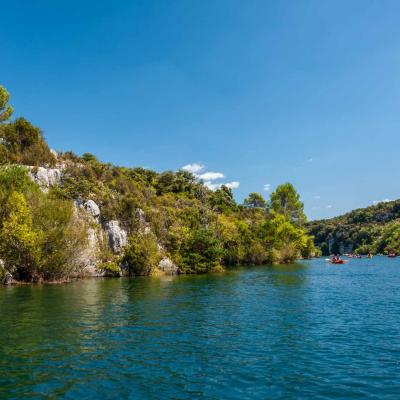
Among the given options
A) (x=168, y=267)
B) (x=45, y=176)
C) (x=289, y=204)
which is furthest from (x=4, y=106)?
(x=289, y=204)

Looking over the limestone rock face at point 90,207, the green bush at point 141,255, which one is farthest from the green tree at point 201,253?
the limestone rock face at point 90,207

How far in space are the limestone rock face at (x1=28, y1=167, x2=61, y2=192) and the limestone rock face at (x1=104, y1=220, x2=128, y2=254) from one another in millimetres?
12594

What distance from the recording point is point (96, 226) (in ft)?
236

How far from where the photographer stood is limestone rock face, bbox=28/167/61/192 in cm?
7131

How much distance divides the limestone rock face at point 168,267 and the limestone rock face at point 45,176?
25033 millimetres

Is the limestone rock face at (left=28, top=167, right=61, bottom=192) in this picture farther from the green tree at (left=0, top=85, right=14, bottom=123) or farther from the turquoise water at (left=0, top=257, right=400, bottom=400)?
the turquoise water at (left=0, top=257, right=400, bottom=400)

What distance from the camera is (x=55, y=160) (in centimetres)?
8188

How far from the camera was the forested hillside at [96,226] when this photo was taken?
177ft

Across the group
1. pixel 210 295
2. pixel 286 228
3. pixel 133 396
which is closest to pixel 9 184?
pixel 210 295

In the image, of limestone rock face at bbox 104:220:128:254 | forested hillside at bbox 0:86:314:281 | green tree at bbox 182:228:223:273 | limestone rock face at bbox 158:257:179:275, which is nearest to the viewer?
forested hillside at bbox 0:86:314:281

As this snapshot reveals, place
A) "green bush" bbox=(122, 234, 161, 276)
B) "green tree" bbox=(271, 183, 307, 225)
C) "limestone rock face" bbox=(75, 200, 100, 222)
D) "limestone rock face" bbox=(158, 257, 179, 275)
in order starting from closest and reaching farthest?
1. "green bush" bbox=(122, 234, 161, 276)
2. "limestone rock face" bbox=(75, 200, 100, 222)
3. "limestone rock face" bbox=(158, 257, 179, 275)
4. "green tree" bbox=(271, 183, 307, 225)

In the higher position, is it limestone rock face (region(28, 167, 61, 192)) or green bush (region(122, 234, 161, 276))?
limestone rock face (region(28, 167, 61, 192))

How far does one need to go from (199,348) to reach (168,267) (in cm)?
5682

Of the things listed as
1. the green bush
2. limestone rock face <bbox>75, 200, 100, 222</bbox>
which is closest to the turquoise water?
the green bush
